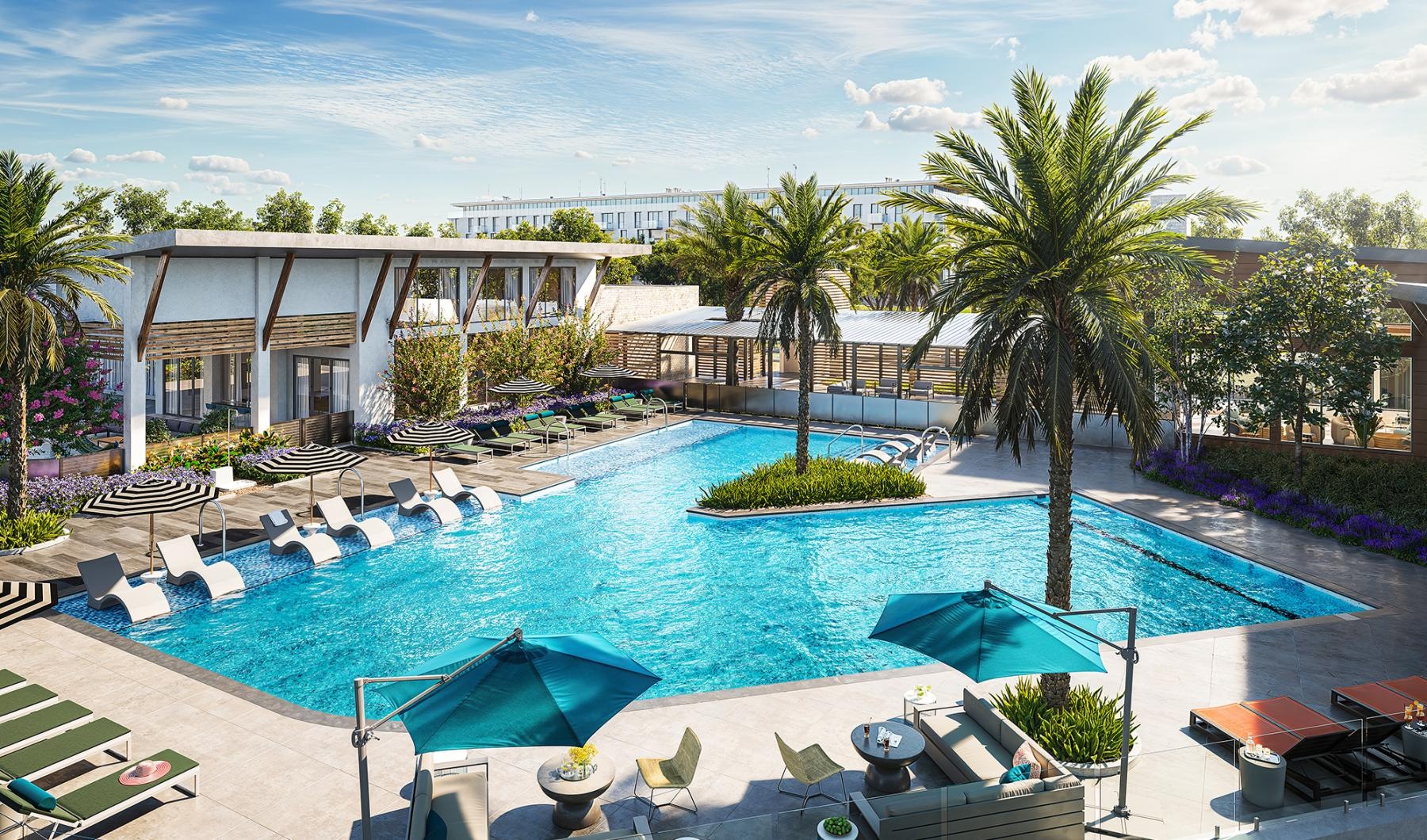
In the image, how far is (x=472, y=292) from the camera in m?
31.2

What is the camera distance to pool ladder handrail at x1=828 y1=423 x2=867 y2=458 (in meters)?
28.4

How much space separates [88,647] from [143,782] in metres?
5.57

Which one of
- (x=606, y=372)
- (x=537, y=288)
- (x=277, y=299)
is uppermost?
(x=537, y=288)

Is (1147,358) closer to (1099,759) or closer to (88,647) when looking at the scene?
(1099,759)

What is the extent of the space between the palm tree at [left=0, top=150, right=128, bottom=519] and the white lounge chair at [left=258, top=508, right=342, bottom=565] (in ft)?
15.3

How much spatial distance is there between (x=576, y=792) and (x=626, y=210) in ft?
413

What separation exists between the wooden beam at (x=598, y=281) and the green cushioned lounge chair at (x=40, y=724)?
27408 millimetres

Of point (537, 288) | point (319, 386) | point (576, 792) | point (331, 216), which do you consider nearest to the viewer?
point (576, 792)

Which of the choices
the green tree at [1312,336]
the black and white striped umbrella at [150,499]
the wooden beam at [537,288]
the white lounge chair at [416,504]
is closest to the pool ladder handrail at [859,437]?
the green tree at [1312,336]

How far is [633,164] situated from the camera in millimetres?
134250

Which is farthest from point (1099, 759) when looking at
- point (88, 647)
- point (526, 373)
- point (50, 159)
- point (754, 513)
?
point (526, 373)

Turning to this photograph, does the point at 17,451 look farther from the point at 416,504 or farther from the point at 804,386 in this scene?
the point at 804,386

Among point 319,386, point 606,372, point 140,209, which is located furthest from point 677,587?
point 140,209

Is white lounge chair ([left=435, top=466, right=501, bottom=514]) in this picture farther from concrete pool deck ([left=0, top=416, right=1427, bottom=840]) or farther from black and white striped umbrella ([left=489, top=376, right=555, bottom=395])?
concrete pool deck ([left=0, top=416, right=1427, bottom=840])
